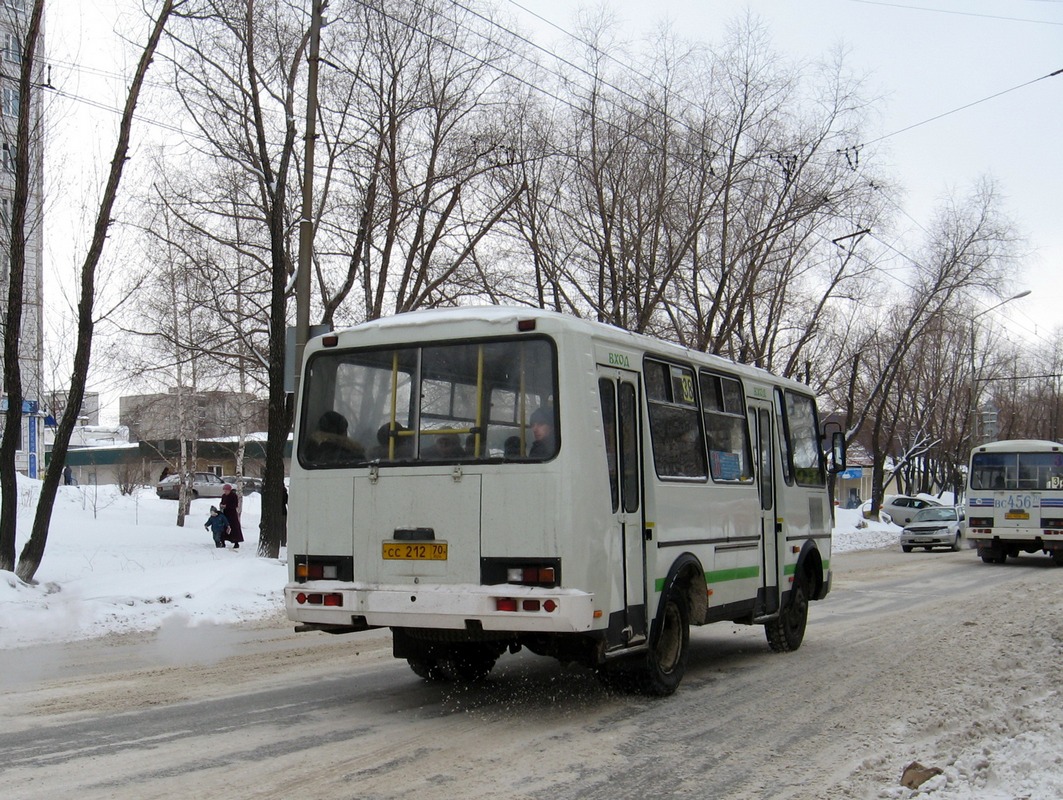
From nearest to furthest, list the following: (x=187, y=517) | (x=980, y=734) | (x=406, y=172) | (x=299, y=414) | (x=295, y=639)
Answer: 1. (x=980, y=734)
2. (x=299, y=414)
3. (x=295, y=639)
4. (x=406, y=172)
5. (x=187, y=517)

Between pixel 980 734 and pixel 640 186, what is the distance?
20.9 meters

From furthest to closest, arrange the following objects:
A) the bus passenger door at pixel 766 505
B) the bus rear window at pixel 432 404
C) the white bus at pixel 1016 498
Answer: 1. the white bus at pixel 1016 498
2. the bus passenger door at pixel 766 505
3. the bus rear window at pixel 432 404

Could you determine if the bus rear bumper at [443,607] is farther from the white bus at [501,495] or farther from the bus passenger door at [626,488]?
the bus passenger door at [626,488]

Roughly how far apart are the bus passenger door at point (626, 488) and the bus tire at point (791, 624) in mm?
3557

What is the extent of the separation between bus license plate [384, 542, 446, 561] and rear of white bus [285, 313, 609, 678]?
0.01 m

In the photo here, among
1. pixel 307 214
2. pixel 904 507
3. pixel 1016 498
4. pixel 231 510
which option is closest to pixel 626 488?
pixel 307 214

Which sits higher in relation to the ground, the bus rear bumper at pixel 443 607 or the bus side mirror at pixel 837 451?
the bus side mirror at pixel 837 451

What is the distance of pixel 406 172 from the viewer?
22609 mm

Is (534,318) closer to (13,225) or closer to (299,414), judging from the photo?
(299,414)

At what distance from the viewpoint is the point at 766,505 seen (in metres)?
11.3

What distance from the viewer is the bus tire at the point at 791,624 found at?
11.7 m

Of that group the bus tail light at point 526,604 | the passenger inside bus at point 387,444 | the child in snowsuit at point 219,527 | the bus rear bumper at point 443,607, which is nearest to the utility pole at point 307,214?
the child in snowsuit at point 219,527

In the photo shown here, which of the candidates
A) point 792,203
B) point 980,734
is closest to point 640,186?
point 792,203

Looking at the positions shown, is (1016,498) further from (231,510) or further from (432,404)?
(432,404)
